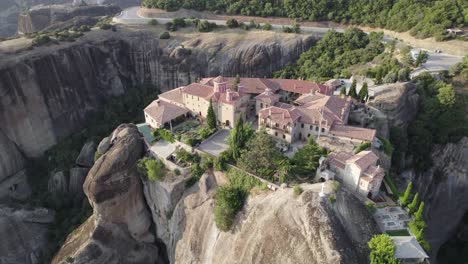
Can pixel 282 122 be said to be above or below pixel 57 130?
above

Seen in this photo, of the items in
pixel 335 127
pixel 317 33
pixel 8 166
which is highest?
pixel 317 33

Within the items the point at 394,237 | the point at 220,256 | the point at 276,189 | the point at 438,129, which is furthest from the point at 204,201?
the point at 438,129

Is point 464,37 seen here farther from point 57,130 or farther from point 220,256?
point 57,130

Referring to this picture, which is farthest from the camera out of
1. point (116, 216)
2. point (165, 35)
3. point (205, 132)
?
point (165, 35)

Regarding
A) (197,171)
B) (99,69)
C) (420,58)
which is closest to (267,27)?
(420,58)

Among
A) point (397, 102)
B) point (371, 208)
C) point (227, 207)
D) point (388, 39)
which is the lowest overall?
point (227, 207)

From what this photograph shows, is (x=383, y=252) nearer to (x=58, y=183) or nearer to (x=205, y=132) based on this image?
(x=205, y=132)

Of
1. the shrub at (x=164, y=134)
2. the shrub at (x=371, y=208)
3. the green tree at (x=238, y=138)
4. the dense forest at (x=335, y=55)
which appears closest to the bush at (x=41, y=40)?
the shrub at (x=164, y=134)
